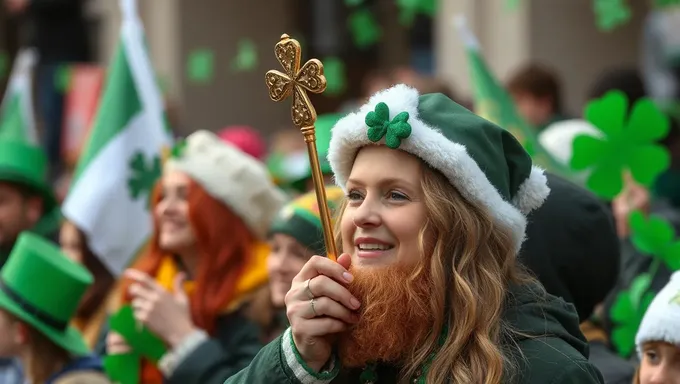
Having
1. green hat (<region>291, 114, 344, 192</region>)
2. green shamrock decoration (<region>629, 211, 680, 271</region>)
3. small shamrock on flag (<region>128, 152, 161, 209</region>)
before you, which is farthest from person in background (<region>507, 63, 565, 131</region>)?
green shamrock decoration (<region>629, 211, 680, 271</region>)

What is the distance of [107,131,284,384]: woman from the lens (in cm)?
513

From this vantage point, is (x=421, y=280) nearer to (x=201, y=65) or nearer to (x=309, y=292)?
(x=309, y=292)

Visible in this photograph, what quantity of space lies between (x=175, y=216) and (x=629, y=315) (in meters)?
1.93

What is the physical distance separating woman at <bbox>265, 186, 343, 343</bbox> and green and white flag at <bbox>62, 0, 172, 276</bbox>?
1250 millimetres

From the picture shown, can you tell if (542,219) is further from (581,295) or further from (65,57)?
(65,57)

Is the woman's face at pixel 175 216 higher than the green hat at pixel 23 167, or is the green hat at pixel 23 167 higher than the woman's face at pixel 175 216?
the woman's face at pixel 175 216

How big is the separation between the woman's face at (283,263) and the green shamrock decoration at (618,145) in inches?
42.9

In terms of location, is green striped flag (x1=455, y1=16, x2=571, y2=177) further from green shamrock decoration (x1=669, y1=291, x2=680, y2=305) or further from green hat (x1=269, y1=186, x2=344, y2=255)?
green shamrock decoration (x1=669, y1=291, x2=680, y2=305)

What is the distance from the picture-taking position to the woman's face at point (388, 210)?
3273mm

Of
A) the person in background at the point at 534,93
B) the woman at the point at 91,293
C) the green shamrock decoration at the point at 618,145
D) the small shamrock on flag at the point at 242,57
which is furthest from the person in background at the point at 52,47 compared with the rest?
the green shamrock decoration at the point at 618,145

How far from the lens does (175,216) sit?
5.65 m

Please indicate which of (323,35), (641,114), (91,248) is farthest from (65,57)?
(641,114)

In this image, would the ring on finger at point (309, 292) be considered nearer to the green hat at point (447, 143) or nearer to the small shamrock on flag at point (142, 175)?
the green hat at point (447, 143)

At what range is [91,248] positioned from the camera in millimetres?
6441
